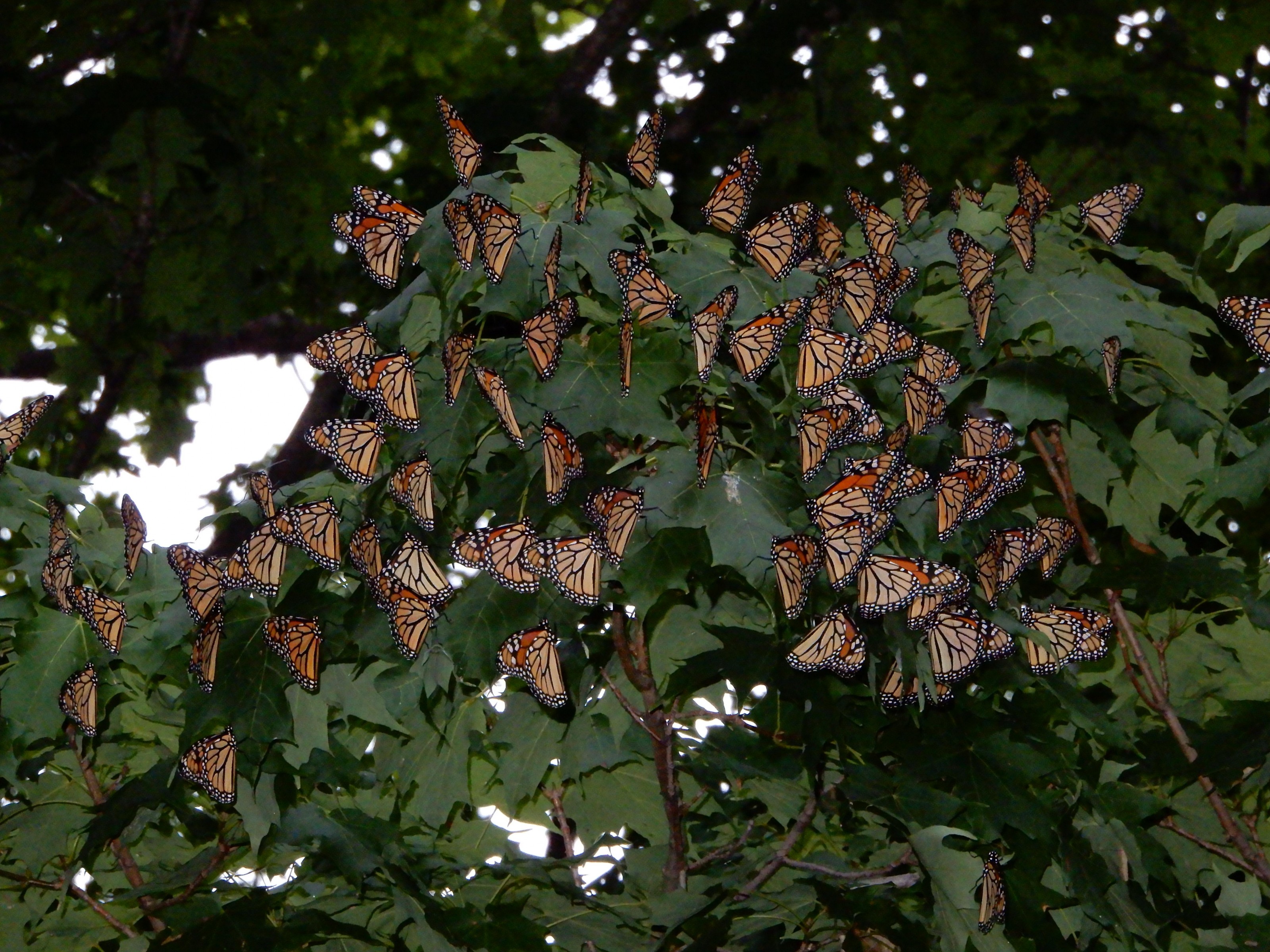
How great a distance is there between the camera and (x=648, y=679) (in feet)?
10.0

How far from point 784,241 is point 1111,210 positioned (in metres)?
1.15

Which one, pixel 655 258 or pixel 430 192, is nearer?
pixel 655 258

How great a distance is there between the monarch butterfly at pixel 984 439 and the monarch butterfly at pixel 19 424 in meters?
2.55

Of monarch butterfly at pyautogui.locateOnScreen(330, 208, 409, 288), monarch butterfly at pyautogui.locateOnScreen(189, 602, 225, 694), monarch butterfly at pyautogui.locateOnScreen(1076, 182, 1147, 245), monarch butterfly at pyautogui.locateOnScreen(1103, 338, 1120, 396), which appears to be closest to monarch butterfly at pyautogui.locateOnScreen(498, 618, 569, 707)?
monarch butterfly at pyautogui.locateOnScreen(189, 602, 225, 694)

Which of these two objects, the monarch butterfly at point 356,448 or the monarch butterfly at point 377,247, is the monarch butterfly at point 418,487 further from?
the monarch butterfly at point 377,247

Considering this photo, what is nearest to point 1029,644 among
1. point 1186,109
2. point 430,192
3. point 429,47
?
point 430,192

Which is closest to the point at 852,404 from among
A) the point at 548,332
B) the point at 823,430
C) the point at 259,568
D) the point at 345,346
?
the point at 823,430

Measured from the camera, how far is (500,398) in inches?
111

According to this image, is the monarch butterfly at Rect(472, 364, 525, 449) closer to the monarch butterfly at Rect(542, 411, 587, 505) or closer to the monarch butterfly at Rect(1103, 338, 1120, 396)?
the monarch butterfly at Rect(542, 411, 587, 505)

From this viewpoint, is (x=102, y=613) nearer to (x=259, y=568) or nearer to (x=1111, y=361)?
(x=259, y=568)

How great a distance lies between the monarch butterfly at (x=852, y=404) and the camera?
9.18ft

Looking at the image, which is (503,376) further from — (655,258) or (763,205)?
(763,205)

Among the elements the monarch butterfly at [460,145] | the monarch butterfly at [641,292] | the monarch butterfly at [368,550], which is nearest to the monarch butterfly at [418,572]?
the monarch butterfly at [368,550]

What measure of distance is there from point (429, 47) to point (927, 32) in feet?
14.3
